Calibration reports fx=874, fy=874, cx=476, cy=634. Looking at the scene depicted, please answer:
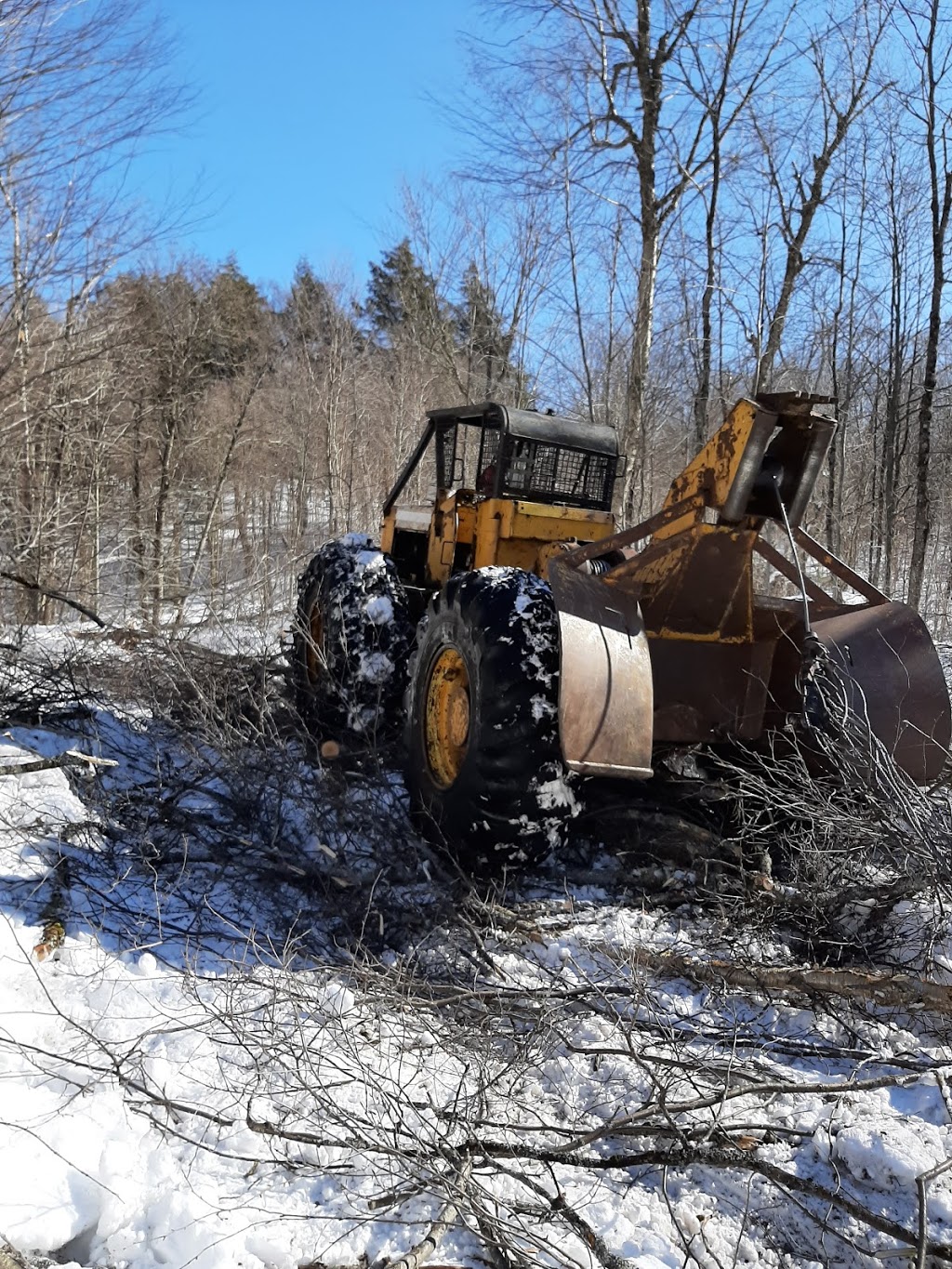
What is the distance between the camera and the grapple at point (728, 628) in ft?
11.6

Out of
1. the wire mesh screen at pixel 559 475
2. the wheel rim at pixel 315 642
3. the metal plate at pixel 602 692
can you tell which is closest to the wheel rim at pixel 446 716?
the metal plate at pixel 602 692

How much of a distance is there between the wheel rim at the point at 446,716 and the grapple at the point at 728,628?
2.37 feet

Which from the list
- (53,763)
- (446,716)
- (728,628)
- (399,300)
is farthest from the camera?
(399,300)

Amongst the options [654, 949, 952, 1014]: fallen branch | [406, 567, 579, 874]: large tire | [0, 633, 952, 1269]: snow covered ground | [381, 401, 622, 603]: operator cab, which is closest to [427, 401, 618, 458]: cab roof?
[381, 401, 622, 603]: operator cab

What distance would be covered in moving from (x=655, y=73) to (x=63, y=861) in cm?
1265

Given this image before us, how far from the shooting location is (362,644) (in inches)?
203

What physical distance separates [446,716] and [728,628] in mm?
1485

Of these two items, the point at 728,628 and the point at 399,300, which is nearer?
the point at 728,628

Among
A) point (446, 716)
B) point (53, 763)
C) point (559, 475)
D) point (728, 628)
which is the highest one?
point (559, 475)

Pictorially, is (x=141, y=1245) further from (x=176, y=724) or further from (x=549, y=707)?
(x=176, y=724)

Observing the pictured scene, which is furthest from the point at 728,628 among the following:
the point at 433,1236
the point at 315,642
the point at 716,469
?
the point at 433,1236

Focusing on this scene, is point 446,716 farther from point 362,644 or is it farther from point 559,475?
point 559,475

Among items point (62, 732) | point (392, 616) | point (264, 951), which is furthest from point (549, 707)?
Result: point (62, 732)

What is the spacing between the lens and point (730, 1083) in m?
2.59
